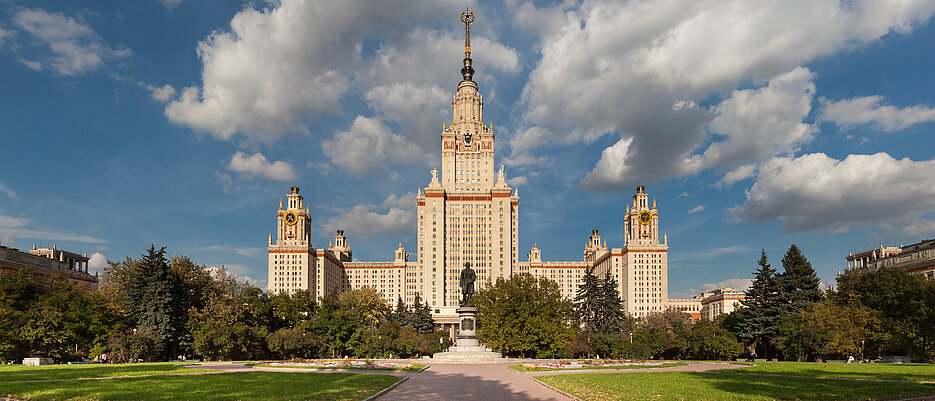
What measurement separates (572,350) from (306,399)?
64.2 metres

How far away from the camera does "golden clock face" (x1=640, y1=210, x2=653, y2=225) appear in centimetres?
18212

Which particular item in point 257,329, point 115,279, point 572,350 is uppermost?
point 115,279

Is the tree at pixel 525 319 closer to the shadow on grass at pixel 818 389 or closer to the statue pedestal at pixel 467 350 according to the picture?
the statue pedestal at pixel 467 350

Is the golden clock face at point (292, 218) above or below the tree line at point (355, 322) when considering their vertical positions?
above

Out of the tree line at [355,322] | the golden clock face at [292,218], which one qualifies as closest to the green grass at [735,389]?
the tree line at [355,322]

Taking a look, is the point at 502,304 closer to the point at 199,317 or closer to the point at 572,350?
the point at 572,350

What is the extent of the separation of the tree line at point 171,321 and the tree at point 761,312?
3880 centimetres

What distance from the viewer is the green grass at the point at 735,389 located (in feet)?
71.4

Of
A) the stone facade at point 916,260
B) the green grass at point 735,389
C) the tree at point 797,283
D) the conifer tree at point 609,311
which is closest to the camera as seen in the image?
the green grass at point 735,389

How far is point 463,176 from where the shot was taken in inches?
7234

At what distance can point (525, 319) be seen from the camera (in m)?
63.2


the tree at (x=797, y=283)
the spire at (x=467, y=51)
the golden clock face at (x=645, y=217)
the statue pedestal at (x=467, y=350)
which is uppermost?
the spire at (x=467, y=51)

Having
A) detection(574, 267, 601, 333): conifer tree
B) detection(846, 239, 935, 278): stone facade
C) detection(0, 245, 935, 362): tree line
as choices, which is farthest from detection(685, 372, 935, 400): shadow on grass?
detection(846, 239, 935, 278): stone facade

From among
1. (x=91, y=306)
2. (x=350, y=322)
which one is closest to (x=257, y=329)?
(x=350, y=322)
